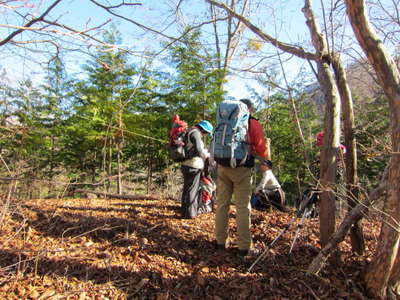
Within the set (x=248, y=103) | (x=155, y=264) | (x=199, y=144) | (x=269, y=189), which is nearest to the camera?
(x=155, y=264)

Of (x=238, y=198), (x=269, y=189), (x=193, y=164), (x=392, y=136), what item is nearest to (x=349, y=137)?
(x=392, y=136)

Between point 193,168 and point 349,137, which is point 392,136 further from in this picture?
point 193,168

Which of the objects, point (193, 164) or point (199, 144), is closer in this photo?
point (199, 144)

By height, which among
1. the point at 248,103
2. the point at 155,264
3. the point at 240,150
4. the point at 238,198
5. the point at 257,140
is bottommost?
the point at 155,264

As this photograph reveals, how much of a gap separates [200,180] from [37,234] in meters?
2.68

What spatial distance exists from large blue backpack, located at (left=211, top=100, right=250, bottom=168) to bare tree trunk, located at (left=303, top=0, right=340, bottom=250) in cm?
93

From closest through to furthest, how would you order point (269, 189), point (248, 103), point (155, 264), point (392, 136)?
point (392, 136), point (155, 264), point (248, 103), point (269, 189)

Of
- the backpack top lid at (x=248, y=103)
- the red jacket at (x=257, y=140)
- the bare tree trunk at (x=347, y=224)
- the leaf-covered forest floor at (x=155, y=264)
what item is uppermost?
the backpack top lid at (x=248, y=103)

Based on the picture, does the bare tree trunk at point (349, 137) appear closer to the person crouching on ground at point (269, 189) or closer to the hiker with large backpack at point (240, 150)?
the person crouching on ground at point (269, 189)

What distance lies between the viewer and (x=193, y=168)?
4012 mm

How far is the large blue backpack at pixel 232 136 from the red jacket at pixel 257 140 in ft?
0.21

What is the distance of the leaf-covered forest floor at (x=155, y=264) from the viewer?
7.40 ft

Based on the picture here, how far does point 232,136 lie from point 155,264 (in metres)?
1.76

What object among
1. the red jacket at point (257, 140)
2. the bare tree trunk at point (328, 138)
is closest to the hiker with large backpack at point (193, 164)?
the red jacket at point (257, 140)
